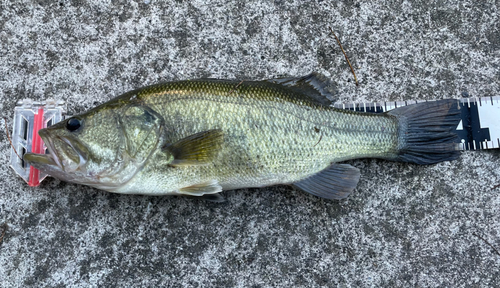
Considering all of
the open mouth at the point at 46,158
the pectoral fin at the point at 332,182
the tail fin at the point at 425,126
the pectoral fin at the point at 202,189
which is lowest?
the pectoral fin at the point at 332,182

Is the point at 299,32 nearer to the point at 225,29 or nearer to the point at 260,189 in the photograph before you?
the point at 225,29

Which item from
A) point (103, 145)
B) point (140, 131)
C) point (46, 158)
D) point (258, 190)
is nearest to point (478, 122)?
point (258, 190)

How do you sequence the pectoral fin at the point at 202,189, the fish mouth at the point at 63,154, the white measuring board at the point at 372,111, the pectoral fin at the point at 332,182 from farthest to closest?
the white measuring board at the point at 372,111 < the pectoral fin at the point at 332,182 < the pectoral fin at the point at 202,189 < the fish mouth at the point at 63,154

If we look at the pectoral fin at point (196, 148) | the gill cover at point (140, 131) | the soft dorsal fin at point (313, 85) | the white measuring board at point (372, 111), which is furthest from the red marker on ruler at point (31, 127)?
the soft dorsal fin at point (313, 85)

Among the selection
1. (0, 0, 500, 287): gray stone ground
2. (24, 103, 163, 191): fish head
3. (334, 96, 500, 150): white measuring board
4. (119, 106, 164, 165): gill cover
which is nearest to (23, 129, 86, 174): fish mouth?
(24, 103, 163, 191): fish head

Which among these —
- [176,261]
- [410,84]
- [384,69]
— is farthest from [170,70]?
[410,84]

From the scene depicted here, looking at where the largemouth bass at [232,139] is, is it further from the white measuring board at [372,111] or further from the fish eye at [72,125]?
the white measuring board at [372,111]
